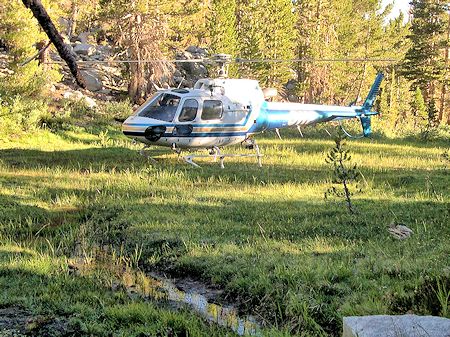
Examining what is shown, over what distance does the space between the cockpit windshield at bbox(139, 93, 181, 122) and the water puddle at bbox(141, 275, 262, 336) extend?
23.7 ft

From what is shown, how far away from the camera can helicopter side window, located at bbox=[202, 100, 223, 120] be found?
13.2 meters

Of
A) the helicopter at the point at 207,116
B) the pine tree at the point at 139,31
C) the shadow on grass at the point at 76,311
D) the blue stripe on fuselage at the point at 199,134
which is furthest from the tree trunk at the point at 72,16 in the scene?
the shadow on grass at the point at 76,311

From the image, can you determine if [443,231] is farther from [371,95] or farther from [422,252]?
[371,95]

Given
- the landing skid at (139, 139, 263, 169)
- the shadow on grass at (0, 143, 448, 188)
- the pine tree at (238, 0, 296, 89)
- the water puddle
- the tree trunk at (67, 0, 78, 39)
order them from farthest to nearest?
the tree trunk at (67, 0, 78, 39)
the pine tree at (238, 0, 296, 89)
the landing skid at (139, 139, 263, 169)
the shadow on grass at (0, 143, 448, 188)
the water puddle

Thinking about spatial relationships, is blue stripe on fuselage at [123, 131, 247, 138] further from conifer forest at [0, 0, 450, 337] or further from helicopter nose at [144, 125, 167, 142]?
conifer forest at [0, 0, 450, 337]

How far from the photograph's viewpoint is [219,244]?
6.78m

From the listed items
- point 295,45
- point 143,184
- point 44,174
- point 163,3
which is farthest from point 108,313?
point 295,45

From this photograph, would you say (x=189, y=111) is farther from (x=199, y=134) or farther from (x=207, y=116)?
(x=199, y=134)

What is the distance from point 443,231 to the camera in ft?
23.1

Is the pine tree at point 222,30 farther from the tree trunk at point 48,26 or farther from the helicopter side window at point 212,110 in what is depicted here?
the tree trunk at point 48,26

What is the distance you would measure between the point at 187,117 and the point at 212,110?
2.53 feet

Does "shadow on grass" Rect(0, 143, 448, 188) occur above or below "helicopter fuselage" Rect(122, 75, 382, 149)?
below

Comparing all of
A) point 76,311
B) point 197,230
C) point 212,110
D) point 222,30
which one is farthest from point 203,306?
point 222,30

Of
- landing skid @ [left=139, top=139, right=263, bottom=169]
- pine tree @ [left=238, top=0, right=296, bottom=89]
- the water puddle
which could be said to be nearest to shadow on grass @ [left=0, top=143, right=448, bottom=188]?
landing skid @ [left=139, top=139, right=263, bottom=169]
